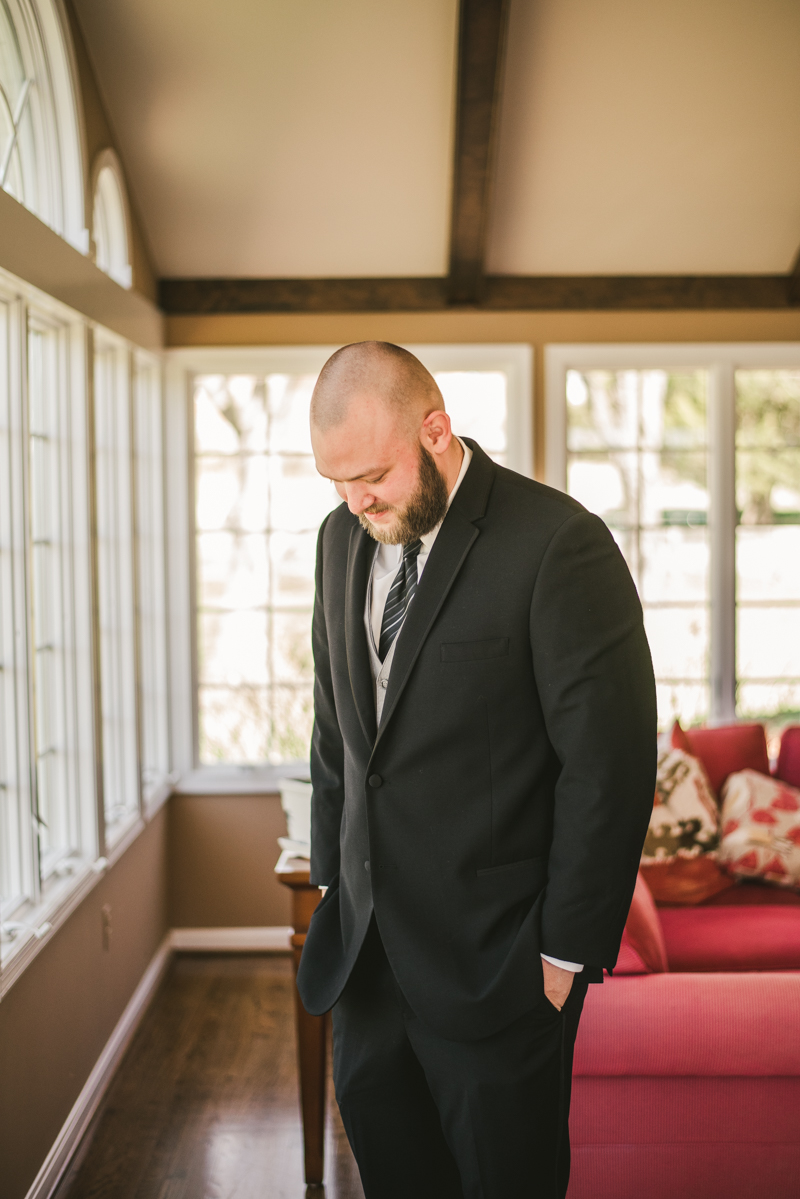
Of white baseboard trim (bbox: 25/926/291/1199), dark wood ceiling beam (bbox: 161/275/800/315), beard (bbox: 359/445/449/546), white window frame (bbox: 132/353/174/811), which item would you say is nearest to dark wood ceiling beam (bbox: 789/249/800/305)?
dark wood ceiling beam (bbox: 161/275/800/315)

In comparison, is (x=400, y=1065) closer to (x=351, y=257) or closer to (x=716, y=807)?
(x=716, y=807)

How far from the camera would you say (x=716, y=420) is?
377 cm

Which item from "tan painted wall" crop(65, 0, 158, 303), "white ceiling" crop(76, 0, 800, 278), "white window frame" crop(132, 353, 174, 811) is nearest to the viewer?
"tan painted wall" crop(65, 0, 158, 303)

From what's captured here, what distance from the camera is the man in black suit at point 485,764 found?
134 cm

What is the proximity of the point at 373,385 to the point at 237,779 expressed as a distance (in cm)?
274

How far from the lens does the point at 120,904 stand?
3.03 meters

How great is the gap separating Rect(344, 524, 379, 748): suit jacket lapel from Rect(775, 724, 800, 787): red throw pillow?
2360 millimetres

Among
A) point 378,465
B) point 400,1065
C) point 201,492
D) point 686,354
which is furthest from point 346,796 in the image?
point 686,354

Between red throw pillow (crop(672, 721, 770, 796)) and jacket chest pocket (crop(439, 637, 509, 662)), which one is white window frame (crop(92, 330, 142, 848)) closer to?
red throw pillow (crop(672, 721, 770, 796))

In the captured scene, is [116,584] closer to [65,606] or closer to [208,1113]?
[65,606]

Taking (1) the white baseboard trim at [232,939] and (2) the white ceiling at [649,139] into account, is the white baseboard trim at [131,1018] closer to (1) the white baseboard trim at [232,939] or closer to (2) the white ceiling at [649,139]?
(1) the white baseboard trim at [232,939]

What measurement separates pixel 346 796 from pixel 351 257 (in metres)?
2.59

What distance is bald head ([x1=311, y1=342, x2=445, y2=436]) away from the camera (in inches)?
53.4

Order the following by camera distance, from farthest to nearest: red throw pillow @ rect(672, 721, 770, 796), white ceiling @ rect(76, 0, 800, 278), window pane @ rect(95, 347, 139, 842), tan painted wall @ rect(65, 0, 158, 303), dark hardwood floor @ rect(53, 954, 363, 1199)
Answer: red throw pillow @ rect(672, 721, 770, 796), window pane @ rect(95, 347, 139, 842), white ceiling @ rect(76, 0, 800, 278), tan painted wall @ rect(65, 0, 158, 303), dark hardwood floor @ rect(53, 954, 363, 1199)
